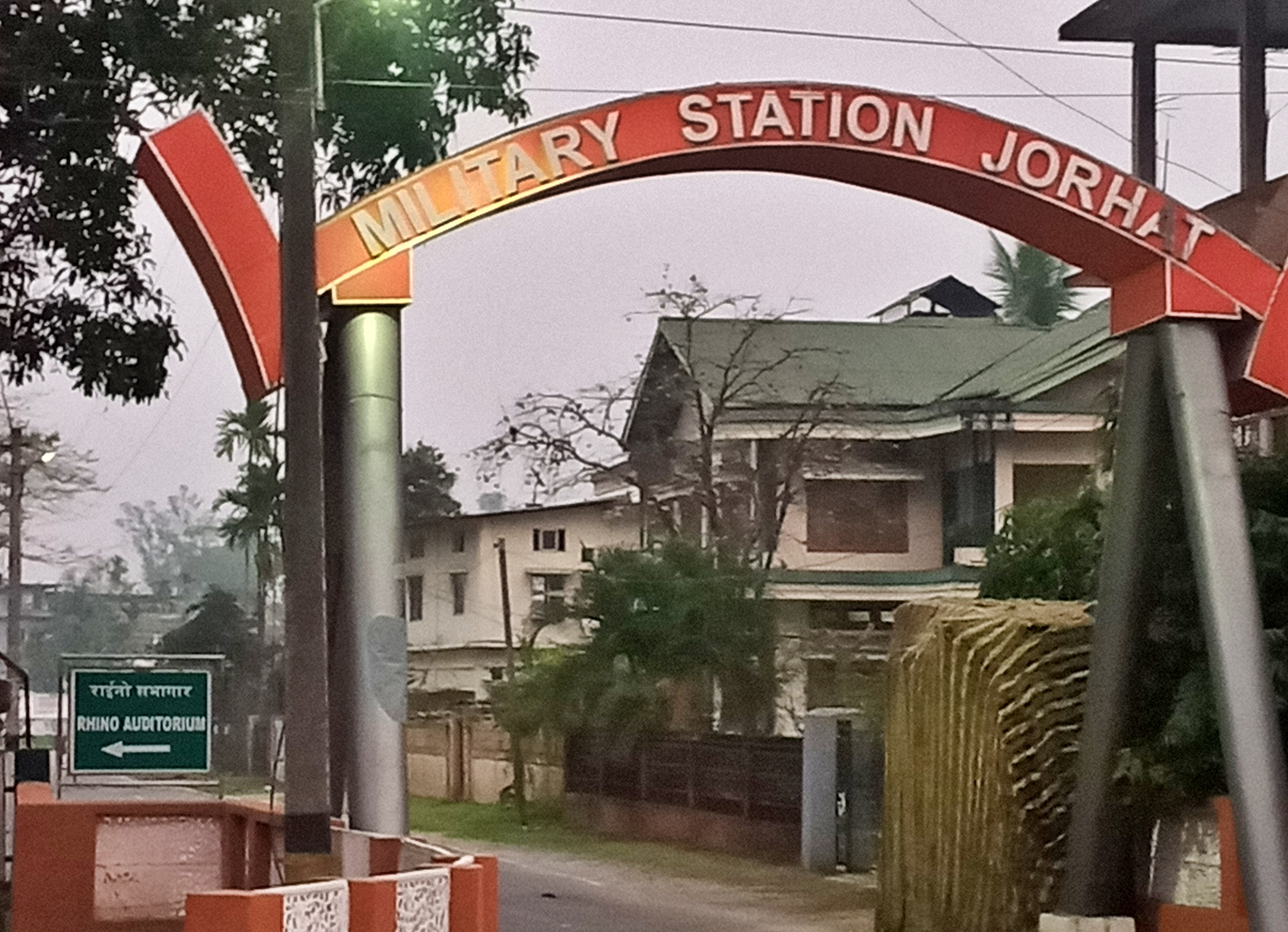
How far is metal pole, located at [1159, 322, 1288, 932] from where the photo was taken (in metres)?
11.9

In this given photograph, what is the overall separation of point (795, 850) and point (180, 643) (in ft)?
42.9

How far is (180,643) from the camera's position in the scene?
31.8 m

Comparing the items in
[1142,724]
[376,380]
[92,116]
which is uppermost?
[92,116]

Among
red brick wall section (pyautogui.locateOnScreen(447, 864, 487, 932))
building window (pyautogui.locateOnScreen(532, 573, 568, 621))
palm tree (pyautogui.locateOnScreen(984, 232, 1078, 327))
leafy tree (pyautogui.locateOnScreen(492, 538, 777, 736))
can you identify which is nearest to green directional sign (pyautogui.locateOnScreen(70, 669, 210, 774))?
leafy tree (pyautogui.locateOnScreen(492, 538, 777, 736))

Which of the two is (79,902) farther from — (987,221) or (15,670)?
(987,221)

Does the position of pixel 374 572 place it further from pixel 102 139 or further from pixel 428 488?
pixel 428 488

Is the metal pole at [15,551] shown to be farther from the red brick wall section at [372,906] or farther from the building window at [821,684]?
the red brick wall section at [372,906]

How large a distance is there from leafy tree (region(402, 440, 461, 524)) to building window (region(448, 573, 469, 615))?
3.78 feet

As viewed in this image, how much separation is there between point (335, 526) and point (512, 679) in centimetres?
1396

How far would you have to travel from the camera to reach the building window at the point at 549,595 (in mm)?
25703

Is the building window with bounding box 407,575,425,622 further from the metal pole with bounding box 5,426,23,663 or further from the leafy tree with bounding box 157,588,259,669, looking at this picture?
the leafy tree with bounding box 157,588,259,669

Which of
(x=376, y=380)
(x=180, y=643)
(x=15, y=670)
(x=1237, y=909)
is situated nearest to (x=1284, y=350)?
(x=1237, y=909)

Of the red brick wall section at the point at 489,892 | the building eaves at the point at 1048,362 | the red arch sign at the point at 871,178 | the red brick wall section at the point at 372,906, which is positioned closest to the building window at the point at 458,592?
the building eaves at the point at 1048,362

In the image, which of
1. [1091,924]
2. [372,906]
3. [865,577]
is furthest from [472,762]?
[372,906]
